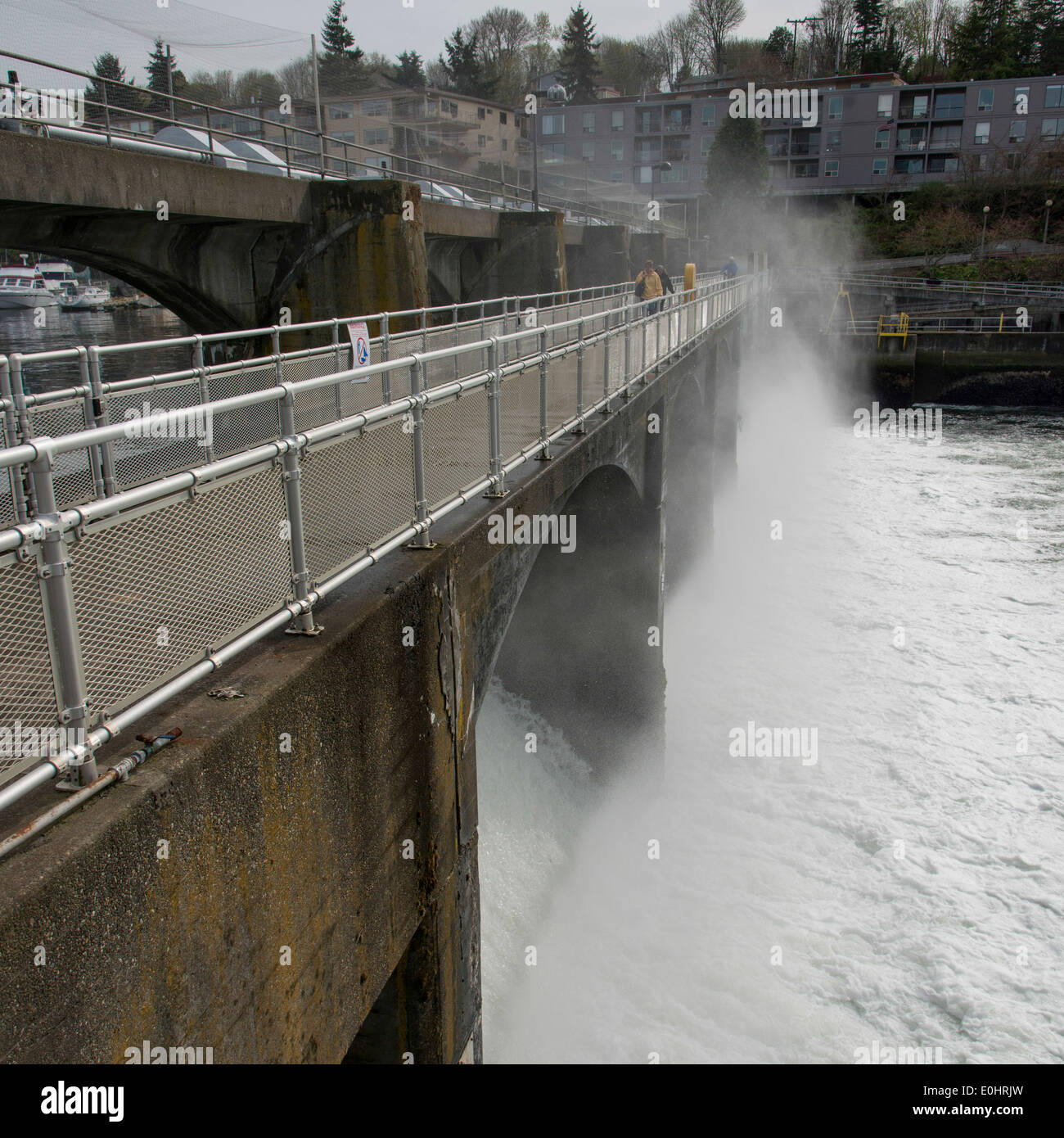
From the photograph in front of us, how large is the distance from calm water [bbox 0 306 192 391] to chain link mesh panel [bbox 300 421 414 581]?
39.7 ft

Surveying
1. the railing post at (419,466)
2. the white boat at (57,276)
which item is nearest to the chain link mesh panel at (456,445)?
the railing post at (419,466)

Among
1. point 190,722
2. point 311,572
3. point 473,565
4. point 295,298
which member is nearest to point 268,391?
point 311,572

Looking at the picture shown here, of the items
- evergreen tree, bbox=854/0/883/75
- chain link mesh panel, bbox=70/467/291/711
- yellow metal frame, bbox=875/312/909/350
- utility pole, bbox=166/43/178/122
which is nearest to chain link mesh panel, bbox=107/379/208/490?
chain link mesh panel, bbox=70/467/291/711

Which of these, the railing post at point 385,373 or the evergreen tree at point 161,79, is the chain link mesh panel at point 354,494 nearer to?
the railing post at point 385,373

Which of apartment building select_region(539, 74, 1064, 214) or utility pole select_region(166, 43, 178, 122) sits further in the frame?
apartment building select_region(539, 74, 1064, 214)

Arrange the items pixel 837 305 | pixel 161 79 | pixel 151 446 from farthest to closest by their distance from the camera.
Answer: pixel 837 305 < pixel 161 79 < pixel 151 446

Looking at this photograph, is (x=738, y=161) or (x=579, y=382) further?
(x=738, y=161)

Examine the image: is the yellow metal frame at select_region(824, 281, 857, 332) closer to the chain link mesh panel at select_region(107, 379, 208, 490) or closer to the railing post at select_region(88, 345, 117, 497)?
the chain link mesh panel at select_region(107, 379, 208, 490)

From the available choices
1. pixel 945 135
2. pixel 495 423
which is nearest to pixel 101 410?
pixel 495 423

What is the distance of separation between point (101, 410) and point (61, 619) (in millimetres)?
4868

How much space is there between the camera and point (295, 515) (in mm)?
4020

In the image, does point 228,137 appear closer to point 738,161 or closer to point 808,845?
point 808,845

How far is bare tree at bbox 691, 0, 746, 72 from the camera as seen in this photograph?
105 metres

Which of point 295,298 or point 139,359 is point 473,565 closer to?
point 295,298
